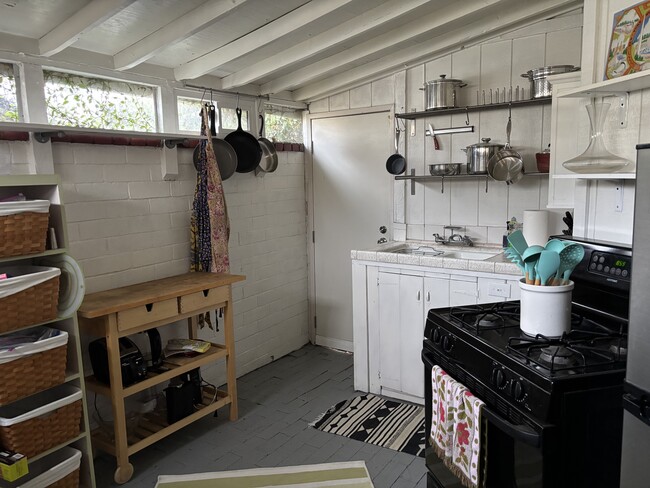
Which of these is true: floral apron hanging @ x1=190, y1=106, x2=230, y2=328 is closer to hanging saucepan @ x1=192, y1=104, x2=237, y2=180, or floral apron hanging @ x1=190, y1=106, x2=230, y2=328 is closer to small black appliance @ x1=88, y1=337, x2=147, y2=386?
hanging saucepan @ x1=192, y1=104, x2=237, y2=180

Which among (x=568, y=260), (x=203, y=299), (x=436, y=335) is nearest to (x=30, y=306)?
(x=203, y=299)

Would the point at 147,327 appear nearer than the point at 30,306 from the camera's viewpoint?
No

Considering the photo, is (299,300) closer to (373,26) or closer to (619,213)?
(373,26)

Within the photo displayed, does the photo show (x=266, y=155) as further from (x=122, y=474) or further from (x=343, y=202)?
(x=122, y=474)

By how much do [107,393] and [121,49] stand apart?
1.83 metres

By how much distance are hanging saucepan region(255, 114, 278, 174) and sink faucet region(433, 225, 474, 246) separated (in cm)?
136

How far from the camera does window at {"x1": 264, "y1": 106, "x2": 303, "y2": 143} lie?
414 centimetres

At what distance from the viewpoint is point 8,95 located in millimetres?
2484

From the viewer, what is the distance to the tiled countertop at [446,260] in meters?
2.93

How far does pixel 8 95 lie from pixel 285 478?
92.0 inches

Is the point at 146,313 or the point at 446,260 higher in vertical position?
the point at 446,260

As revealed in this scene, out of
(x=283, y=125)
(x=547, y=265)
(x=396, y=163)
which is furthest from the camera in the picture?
(x=283, y=125)

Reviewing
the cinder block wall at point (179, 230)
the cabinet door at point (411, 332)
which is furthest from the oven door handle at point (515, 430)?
Result: the cinder block wall at point (179, 230)

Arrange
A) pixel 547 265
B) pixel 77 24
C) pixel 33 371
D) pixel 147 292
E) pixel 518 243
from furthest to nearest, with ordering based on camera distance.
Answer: pixel 147 292 < pixel 77 24 < pixel 33 371 < pixel 518 243 < pixel 547 265
